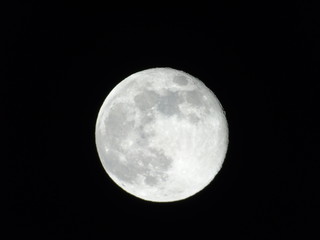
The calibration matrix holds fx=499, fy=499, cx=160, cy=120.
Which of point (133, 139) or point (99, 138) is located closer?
point (133, 139)

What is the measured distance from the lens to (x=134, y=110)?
5297 millimetres

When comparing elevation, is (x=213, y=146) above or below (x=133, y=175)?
above

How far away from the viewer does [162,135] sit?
5184mm

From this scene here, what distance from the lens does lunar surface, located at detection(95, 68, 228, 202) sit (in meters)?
5.21

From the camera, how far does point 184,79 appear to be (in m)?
5.58

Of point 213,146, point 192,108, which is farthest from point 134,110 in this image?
point 213,146

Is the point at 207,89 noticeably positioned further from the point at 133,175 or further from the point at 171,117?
the point at 133,175

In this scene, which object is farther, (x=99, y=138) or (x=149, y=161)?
(x=99, y=138)

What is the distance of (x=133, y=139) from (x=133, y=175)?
440 mm

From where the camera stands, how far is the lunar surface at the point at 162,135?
5.21 m

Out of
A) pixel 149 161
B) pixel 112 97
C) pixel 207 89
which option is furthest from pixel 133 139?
pixel 207 89

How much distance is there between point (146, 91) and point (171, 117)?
43 centimetres

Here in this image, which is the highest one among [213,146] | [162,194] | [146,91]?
[146,91]

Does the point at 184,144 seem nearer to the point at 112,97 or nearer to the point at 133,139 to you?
the point at 133,139
